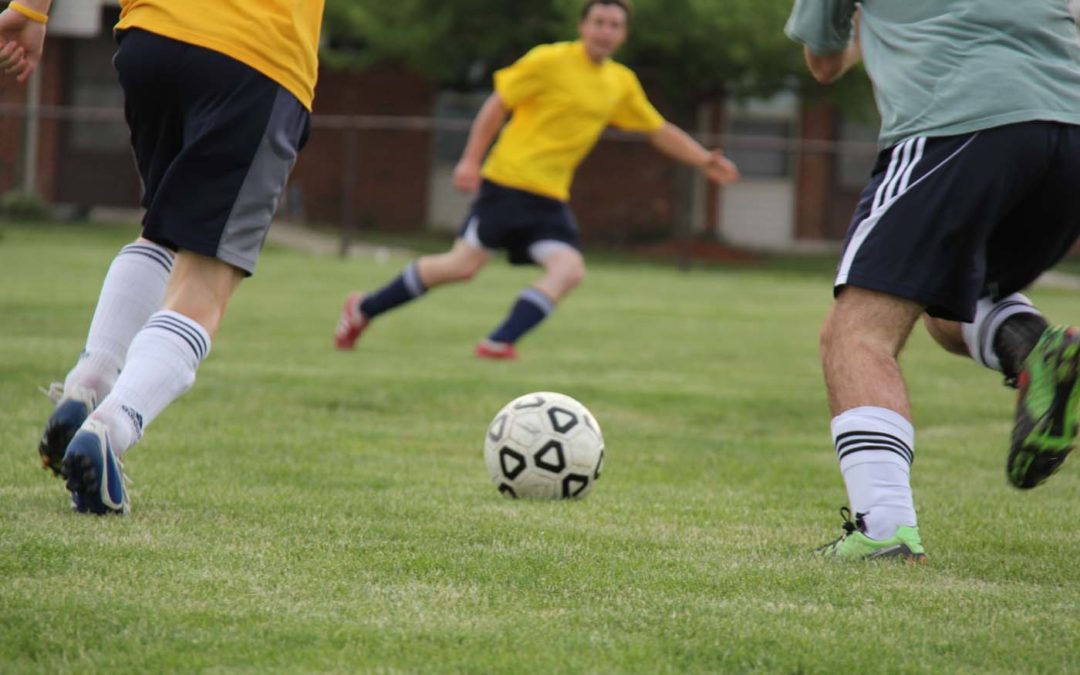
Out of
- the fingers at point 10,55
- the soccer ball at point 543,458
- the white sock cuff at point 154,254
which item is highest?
the fingers at point 10,55

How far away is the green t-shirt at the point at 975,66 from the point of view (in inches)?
158

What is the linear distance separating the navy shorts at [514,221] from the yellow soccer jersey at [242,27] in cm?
584

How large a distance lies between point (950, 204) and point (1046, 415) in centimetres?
59

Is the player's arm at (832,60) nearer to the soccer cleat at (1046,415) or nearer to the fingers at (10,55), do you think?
the soccer cleat at (1046,415)

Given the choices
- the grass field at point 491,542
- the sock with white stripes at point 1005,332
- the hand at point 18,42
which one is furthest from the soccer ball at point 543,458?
the hand at point 18,42

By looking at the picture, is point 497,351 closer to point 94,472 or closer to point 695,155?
point 695,155

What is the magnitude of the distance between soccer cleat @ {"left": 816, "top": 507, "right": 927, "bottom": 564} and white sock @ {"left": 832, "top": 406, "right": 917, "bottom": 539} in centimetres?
2

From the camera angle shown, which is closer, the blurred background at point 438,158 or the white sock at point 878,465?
the white sock at point 878,465

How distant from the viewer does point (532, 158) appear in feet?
34.3

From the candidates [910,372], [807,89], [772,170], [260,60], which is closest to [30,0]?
[260,60]

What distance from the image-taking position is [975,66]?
13.3ft

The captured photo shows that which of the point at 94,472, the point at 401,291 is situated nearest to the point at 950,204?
the point at 94,472

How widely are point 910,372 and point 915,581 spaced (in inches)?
286

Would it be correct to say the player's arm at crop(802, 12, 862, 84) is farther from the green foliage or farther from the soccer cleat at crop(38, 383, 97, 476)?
the green foliage
